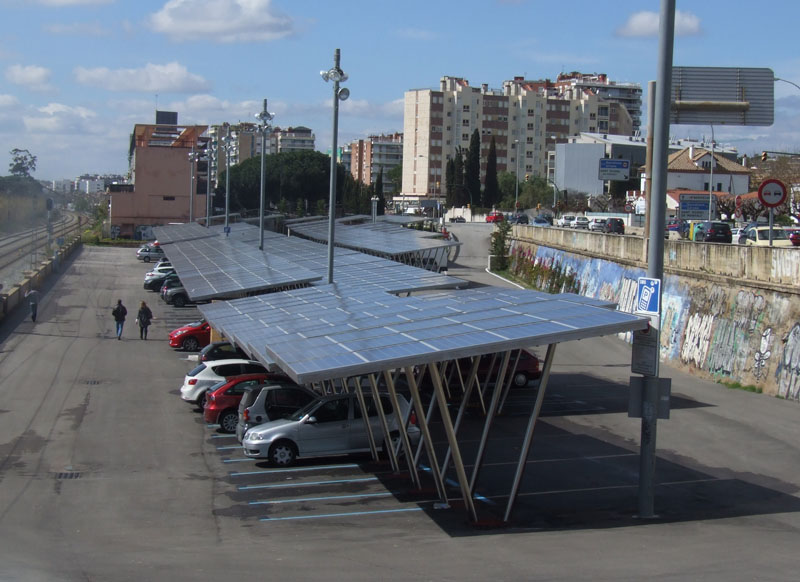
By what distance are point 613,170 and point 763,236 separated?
11990mm

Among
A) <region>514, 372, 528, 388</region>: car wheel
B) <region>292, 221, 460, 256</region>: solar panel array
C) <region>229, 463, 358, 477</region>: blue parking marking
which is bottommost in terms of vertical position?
<region>229, 463, 358, 477</region>: blue parking marking

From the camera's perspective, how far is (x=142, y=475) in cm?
1617

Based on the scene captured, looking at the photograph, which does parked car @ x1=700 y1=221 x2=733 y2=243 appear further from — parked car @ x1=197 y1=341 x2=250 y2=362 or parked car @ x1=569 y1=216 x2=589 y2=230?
parked car @ x1=197 y1=341 x2=250 y2=362

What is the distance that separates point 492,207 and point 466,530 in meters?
99.8

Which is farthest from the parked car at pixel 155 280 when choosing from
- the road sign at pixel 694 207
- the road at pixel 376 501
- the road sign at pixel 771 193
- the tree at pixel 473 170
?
the tree at pixel 473 170

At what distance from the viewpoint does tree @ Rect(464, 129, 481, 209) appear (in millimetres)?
108625

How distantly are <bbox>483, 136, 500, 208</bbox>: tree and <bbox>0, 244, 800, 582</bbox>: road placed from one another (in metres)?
84.1

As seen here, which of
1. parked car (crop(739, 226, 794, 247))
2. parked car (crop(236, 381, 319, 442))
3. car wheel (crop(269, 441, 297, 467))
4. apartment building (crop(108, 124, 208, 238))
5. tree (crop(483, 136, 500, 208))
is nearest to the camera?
car wheel (crop(269, 441, 297, 467))

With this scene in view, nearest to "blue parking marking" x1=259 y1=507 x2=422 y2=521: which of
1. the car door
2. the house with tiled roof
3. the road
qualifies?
the road

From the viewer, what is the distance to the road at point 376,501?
10766 millimetres

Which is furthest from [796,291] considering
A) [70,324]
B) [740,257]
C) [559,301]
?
[70,324]

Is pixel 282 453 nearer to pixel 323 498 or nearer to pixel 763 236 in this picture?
pixel 323 498

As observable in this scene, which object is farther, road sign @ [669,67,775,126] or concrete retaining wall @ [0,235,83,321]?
concrete retaining wall @ [0,235,83,321]

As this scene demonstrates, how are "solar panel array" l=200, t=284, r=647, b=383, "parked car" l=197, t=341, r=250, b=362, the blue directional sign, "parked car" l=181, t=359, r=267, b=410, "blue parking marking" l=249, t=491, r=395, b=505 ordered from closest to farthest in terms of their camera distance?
"solar panel array" l=200, t=284, r=647, b=383 < the blue directional sign < "blue parking marking" l=249, t=491, r=395, b=505 < "parked car" l=181, t=359, r=267, b=410 < "parked car" l=197, t=341, r=250, b=362
